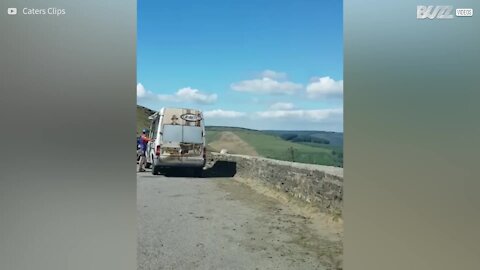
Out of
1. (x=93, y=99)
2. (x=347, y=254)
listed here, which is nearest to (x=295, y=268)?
(x=347, y=254)

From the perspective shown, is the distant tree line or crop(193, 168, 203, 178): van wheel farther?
crop(193, 168, 203, 178): van wheel

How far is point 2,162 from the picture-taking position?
2.75 meters

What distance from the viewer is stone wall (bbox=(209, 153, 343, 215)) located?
4.09 meters

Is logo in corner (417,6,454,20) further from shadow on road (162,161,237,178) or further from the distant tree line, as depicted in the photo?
shadow on road (162,161,237,178)

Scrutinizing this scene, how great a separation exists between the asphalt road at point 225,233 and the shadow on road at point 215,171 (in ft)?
3.01

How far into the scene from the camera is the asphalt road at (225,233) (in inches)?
129

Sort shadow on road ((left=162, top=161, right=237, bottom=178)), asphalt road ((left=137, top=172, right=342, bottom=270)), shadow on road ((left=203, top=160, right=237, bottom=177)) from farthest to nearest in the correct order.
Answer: shadow on road ((left=203, top=160, right=237, bottom=177)) → shadow on road ((left=162, top=161, right=237, bottom=178)) → asphalt road ((left=137, top=172, right=342, bottom=270))

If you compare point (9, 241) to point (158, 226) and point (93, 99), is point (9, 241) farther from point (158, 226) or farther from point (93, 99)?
point (158, 226)

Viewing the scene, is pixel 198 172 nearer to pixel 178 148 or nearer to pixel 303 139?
pixel 178 148

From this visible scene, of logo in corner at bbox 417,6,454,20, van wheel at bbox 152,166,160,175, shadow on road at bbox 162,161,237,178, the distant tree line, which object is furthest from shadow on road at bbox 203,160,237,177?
logo in corner at bbox 417,6,454,20

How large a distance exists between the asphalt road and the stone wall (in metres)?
0.23

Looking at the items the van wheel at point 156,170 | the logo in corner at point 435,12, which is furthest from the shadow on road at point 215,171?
the logo in corner at point 435,12

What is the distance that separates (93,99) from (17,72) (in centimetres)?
57

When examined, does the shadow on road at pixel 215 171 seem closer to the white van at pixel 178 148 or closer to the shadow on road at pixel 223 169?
the shadow on road at pixel 223 169
